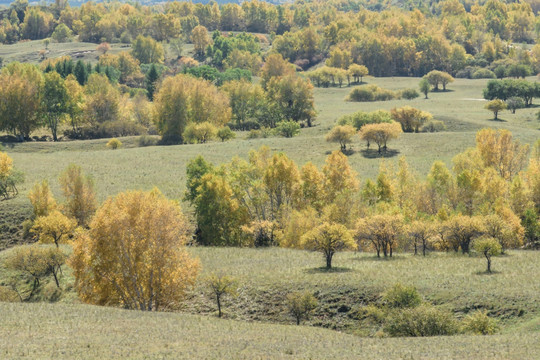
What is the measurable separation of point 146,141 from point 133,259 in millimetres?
93160

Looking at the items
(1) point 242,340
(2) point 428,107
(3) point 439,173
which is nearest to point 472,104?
(2) point 428,107

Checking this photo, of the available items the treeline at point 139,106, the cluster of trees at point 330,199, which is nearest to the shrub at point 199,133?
the treeline at point 139,106

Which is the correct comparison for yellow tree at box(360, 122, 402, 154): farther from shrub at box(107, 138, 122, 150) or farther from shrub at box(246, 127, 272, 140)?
shrub at box(107, 138, 122, 150)

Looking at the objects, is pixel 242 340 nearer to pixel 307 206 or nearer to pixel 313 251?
pixel 313 251

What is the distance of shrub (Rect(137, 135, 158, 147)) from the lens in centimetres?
15250

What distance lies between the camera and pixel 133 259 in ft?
205

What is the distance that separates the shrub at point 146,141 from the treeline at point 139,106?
2846mm

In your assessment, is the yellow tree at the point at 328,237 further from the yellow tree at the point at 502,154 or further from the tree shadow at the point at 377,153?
the tree shadow at the point at 377,153

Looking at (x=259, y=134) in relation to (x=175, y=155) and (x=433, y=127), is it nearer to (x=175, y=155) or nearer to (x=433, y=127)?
(x=175, y=155)

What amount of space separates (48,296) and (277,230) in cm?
3170

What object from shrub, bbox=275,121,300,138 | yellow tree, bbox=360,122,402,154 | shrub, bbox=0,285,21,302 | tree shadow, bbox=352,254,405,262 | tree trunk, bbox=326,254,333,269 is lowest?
shrub, bbox=0,285,21,302

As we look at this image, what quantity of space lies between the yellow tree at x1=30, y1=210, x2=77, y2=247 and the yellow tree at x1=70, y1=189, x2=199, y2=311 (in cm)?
2207

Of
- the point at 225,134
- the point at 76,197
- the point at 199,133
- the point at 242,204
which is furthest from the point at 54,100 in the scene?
the point at 242,204

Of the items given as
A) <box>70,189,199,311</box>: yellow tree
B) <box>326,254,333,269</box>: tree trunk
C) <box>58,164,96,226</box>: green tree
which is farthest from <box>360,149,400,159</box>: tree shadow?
<box>70,189,199,311</box>: yellow tree
